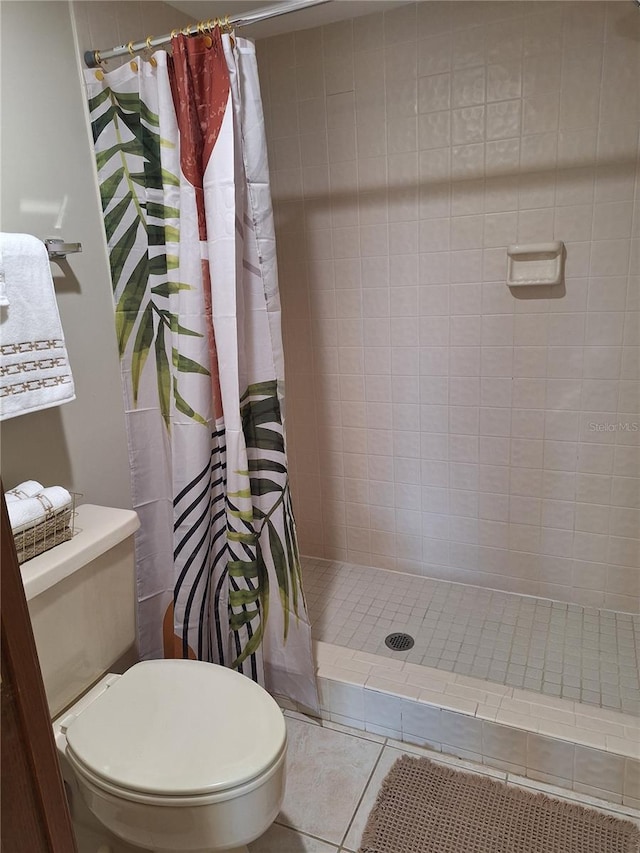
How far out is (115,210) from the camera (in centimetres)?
168

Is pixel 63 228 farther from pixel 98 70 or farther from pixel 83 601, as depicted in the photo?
pixel 83 601

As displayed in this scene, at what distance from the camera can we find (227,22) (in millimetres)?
1428

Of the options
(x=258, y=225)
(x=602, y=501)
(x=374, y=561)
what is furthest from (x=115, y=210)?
(x=602, y=501)

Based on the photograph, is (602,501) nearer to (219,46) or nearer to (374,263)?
(374,263)

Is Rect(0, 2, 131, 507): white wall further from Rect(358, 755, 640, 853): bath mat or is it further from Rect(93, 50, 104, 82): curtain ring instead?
Rect(358, 755, 640, 853): bath mat

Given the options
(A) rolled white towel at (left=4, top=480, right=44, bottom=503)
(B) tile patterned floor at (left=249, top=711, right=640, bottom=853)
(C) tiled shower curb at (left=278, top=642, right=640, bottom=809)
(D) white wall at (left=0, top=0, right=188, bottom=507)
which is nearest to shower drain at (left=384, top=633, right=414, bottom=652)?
(C) tiled shower curb at (left=278, top=642, right=640, bottom=809)

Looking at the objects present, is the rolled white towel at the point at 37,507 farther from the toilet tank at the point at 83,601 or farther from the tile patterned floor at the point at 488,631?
the tile patterned floor at the point at 488,631

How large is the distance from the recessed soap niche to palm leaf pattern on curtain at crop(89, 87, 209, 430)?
1.10 m

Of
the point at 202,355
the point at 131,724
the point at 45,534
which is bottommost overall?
the point at 131,724

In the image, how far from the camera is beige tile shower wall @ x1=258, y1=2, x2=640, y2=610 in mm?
1898

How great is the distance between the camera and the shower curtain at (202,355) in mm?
1513

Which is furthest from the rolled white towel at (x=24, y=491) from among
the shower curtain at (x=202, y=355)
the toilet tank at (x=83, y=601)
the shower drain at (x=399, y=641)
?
the shower drain at (x=399, y=641)

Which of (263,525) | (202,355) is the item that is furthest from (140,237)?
(263,525)

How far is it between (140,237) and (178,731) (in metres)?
1.27
